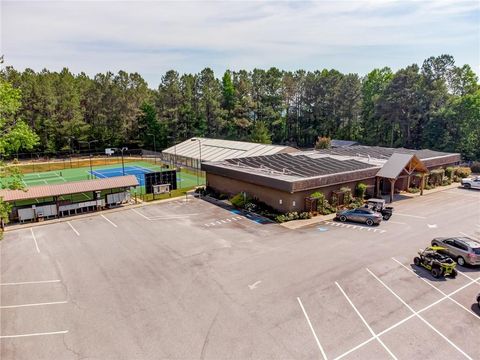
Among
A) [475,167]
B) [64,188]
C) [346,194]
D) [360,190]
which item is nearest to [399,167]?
[360,190]

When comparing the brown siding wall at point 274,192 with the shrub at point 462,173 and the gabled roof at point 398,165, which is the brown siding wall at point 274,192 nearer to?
the gabled roof at point 398,165

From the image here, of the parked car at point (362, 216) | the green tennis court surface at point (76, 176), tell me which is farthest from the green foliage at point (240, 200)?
the green tennis court surface at point (76, 176)

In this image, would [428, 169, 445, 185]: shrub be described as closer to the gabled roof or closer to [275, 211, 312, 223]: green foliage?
the gabled roof

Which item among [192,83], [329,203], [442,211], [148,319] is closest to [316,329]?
[148,319]

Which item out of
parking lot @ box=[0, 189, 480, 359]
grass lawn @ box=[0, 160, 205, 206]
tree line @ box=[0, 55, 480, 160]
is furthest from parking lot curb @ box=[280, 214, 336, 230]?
tree line @ box=[0, 55, 480, 160]

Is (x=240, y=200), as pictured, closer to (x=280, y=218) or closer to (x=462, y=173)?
(x=280, y=218)
